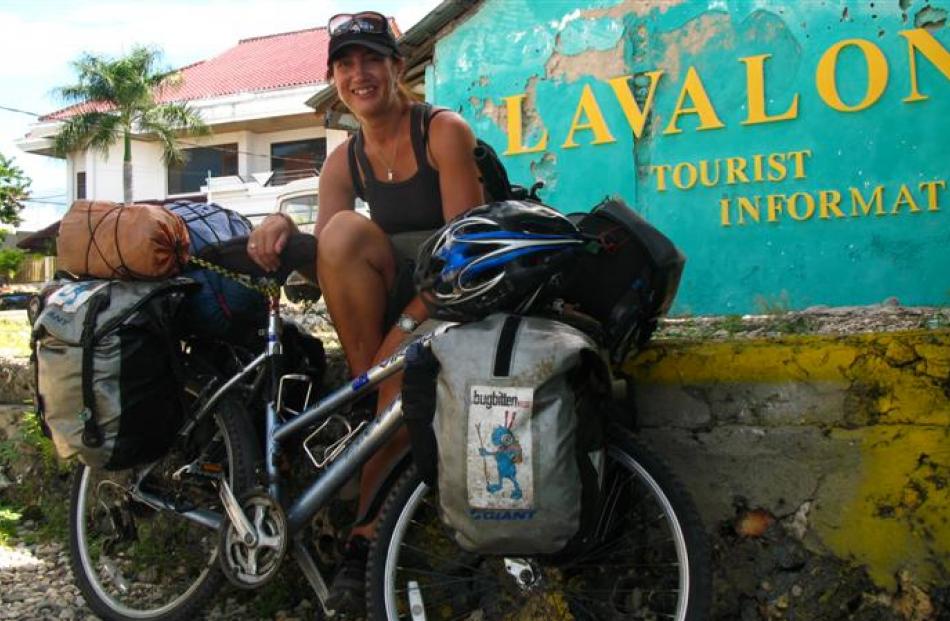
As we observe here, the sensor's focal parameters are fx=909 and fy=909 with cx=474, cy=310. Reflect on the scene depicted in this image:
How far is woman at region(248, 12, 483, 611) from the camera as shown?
2691 mm

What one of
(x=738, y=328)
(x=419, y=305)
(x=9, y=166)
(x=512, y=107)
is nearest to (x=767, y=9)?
(x=512, y=107)

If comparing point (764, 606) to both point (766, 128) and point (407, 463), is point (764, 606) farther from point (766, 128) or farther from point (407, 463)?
point (766, 128)

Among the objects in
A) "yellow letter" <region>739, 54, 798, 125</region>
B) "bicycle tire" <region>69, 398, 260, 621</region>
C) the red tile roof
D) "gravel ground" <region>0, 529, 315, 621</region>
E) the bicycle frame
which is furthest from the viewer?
the red tile roof

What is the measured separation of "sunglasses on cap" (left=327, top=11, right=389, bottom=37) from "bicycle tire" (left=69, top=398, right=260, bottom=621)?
4.07 feet

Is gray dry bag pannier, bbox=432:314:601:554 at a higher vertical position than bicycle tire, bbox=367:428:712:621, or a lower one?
higher

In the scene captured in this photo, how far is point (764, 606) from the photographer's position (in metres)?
2.56

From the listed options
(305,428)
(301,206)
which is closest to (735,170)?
(305,428)

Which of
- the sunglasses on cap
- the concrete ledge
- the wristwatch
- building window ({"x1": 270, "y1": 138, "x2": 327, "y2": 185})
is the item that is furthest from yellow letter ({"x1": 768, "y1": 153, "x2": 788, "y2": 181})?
building window ({"x1": 270, "y1": 138, "x2": 327, "y2": 185})

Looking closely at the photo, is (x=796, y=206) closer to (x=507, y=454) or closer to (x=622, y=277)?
(x=622, y=277)

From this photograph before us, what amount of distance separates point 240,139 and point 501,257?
79.4 feet

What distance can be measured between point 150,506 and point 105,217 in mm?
996

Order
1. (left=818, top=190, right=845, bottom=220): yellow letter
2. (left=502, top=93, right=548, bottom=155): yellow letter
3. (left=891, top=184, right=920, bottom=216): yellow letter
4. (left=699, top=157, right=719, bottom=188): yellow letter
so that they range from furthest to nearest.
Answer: (left=502, top=93, right=548, bottom=155): yellow letter → (left=699, top=157, right=719, bottom=188): yellow letter → (left=818, top=190, right=845, bottom=220): yellow letter → (left=891, top=184, right=920, bottom=216): yellow letter

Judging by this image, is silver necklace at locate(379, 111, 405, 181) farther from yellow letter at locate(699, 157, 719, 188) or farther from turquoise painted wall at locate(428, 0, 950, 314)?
yellow letter at locate(699, 157, 719, 188)

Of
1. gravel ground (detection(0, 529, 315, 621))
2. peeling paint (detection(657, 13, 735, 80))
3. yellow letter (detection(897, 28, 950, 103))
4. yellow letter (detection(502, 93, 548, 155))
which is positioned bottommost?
gravel ground (detection(0, 529, 315, 621))
